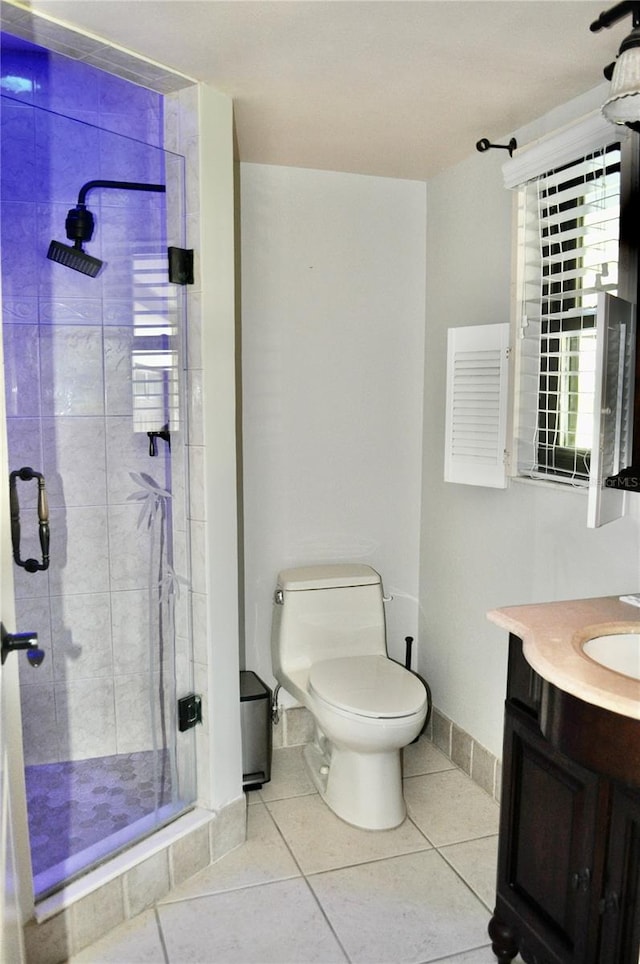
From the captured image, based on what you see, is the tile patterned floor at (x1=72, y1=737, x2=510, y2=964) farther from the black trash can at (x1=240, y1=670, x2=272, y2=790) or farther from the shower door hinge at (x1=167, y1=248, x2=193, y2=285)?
the shower door hinge at (x1=167, y1=248, x2=193, y2=285)

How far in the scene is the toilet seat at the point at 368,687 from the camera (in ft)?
7.75

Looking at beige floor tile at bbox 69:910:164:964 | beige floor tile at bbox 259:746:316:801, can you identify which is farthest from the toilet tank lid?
beige floor tile at bbox 69:910:164:964

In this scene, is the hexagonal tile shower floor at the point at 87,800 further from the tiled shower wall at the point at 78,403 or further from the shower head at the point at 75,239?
the shower head at the point at 75,239

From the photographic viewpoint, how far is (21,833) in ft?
5.76

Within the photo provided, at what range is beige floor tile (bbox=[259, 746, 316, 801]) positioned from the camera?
2.71 metres

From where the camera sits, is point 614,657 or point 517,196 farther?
point 517,196

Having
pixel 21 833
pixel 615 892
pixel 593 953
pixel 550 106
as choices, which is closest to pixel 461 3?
pixel 550 106

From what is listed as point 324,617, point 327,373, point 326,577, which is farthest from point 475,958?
point 327,373

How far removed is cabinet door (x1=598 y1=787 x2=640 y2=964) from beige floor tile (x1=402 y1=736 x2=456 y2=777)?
140 centimetres

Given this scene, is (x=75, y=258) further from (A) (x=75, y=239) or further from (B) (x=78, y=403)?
(B) (x=78, y=403)

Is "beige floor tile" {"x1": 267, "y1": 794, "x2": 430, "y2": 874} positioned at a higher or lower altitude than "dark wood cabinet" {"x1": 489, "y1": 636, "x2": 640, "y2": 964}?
lower

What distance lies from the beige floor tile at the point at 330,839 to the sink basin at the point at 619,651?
1.11m

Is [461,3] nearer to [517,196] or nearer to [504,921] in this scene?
[517,196]

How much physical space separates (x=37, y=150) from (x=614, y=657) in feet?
6.51
